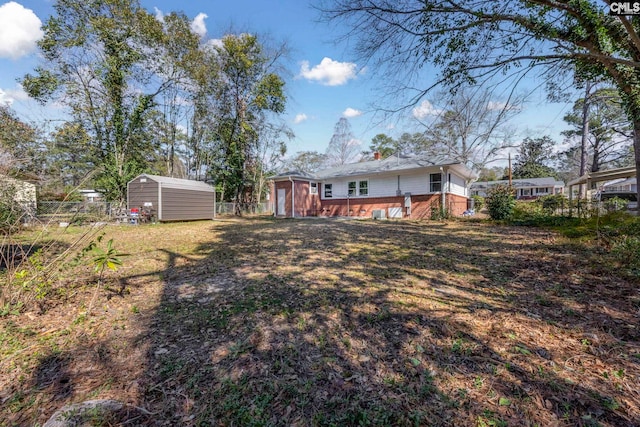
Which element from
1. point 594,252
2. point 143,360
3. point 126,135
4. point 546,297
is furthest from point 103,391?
point 126,135

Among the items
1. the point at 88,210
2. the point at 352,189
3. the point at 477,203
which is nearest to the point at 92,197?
the point at 88,210

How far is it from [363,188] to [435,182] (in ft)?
14.1

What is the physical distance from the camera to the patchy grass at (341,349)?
5.57 ft

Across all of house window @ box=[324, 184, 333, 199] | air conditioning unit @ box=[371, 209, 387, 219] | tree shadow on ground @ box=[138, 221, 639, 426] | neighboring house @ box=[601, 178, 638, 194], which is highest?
neighboring house @ box=[601, 178, 638, 194]

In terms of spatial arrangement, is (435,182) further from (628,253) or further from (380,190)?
(628,253)

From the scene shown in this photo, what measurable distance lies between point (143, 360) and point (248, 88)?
20.4 m

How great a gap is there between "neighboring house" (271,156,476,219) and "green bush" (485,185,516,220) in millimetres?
2119

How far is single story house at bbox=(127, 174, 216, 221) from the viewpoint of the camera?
40.8 feet

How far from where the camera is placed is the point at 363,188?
16.5 m

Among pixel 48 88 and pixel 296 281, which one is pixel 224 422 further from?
pixel 48 88

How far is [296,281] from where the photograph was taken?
4141 mm

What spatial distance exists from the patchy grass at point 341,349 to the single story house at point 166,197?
8927mm

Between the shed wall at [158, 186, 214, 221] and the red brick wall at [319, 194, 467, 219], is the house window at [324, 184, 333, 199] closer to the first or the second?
the red brick wall at [319, 194, 467, 219]

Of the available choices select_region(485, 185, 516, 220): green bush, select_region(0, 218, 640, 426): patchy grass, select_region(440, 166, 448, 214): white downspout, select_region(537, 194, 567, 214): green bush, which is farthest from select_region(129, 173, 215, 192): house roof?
select_region(537, 194, 567, 214): green bush
